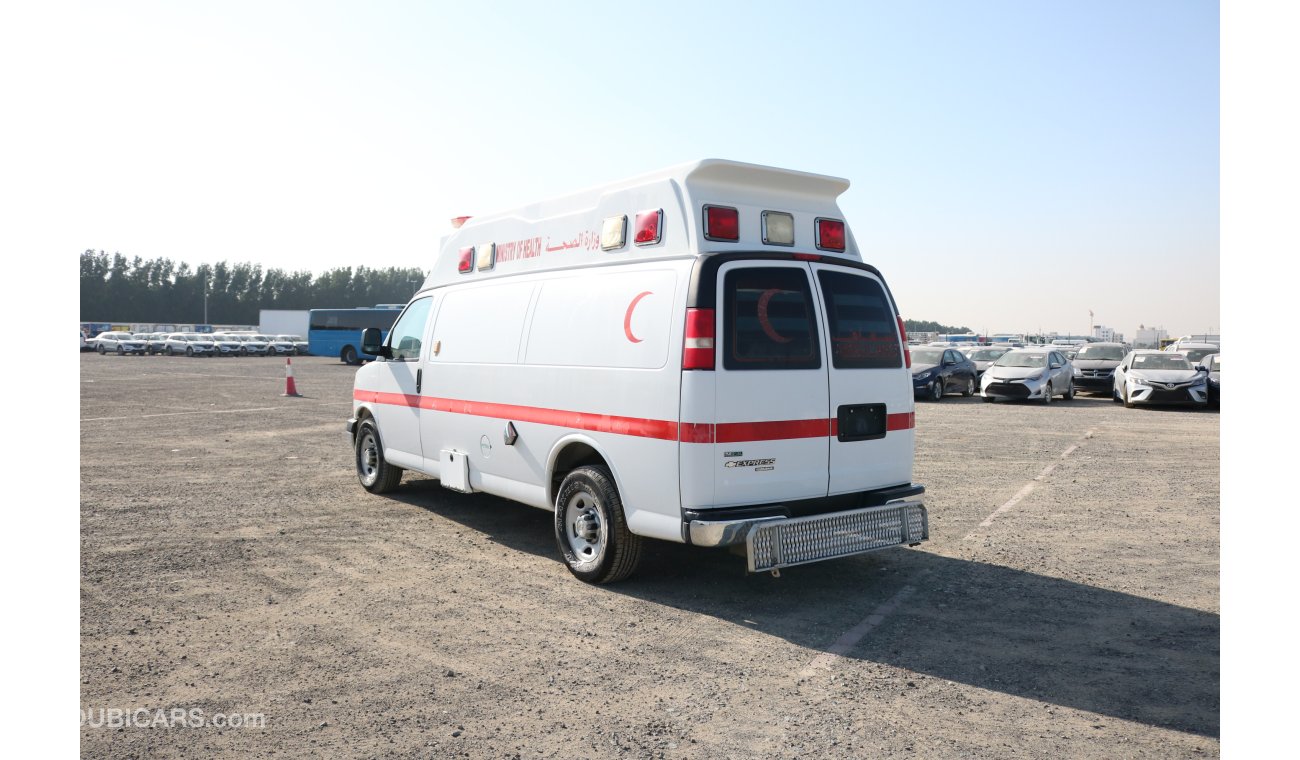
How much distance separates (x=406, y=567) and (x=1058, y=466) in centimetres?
891

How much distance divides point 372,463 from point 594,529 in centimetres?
431

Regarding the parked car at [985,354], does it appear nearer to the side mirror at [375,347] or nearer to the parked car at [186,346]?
the side mirror at [375,347]

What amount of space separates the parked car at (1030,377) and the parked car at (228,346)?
5120 cm

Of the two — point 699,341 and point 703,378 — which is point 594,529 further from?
point 699,341

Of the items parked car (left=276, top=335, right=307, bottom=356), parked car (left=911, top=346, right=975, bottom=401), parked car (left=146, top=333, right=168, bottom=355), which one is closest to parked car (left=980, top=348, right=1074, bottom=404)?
parked car (left=911, top=346, right=975, bottom=401)

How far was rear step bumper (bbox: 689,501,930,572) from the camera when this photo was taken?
5.50m

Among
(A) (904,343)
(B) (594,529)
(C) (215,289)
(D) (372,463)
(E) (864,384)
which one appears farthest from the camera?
(C) (215,289)

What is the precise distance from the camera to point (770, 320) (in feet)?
19.4

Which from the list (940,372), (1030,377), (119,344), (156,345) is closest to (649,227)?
(1030,377)

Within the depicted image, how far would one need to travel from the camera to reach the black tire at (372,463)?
376 inches

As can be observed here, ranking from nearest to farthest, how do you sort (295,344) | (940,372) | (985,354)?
(940,372) < (985,354) < (295,344)

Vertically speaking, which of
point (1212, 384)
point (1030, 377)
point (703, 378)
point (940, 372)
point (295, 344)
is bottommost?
point (1212, 384)

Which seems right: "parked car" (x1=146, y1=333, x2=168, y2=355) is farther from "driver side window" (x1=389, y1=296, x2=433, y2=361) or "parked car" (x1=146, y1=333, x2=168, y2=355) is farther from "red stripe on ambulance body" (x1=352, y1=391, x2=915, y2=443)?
"red stripe on ambulance body" (x1=352, y1=391, x2=915, y2=443)

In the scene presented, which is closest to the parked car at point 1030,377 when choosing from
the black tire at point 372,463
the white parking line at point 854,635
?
the black tire at point 372,463
